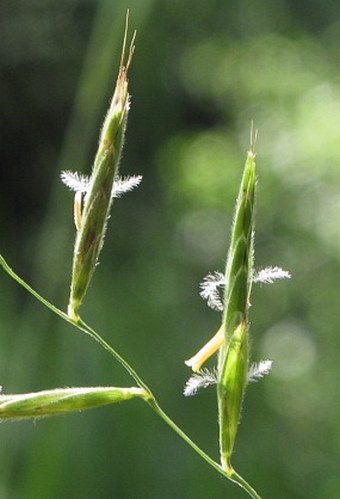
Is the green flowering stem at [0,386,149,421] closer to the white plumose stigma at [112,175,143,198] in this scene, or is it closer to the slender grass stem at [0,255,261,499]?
the slender grass stem at [0,255,261,499]

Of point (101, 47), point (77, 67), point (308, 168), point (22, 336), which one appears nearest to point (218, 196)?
point (308, 168)

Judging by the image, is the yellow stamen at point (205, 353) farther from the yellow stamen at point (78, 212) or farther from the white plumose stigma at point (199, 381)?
the yellow stamen at point (78, 212)

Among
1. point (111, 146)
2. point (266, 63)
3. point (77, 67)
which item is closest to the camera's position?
point (111, 146)

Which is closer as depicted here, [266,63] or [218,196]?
[218,196]

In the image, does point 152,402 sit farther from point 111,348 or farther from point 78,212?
point 78,212

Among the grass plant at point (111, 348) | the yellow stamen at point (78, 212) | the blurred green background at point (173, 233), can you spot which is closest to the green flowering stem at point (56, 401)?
the grass plant at point (111, 348)

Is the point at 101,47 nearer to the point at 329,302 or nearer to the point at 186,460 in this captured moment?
the point at 329,302
